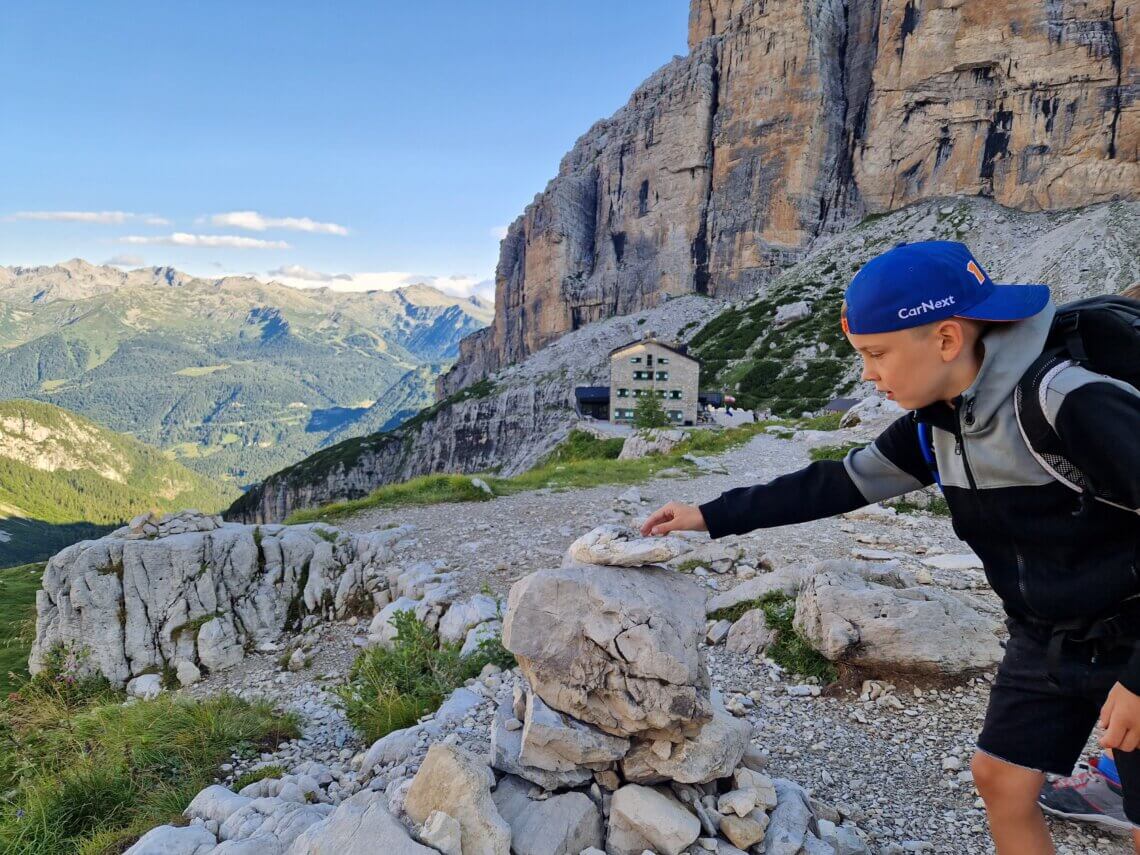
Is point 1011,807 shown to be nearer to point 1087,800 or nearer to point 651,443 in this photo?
point 1087,800

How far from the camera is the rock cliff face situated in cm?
7288

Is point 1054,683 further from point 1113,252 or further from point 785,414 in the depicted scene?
point 1113,252

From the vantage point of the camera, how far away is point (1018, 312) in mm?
2271

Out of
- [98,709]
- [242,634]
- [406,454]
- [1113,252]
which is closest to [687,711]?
[98,709]

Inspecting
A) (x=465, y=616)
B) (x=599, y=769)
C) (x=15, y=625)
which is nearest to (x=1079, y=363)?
(x=599, y=769)

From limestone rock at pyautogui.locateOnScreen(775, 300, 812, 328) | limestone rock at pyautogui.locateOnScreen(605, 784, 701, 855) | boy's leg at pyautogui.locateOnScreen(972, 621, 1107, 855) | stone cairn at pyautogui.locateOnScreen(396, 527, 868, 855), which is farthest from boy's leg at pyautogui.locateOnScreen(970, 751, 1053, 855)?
limestone rock at pyautogui.locateOnScreen(775, 300, 812, 328)

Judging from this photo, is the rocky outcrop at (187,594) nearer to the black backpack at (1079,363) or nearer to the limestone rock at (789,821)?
the limestone rock at (789,821)

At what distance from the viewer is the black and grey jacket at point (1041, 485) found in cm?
201

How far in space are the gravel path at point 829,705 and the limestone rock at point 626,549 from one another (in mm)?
2358

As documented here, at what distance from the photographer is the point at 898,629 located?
20.8 ft

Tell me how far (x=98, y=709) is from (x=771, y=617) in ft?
28.5

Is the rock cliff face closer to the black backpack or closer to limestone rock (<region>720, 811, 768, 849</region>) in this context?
the black backpack

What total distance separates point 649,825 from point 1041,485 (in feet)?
10.2

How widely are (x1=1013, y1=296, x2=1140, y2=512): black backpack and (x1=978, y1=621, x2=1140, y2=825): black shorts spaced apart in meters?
0.80
